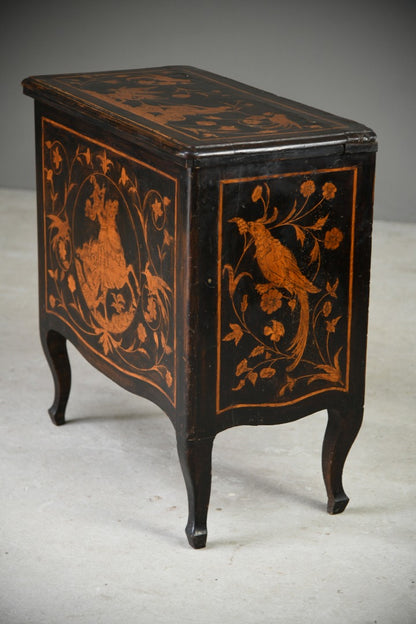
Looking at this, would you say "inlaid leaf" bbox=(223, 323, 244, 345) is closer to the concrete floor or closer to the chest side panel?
the chest side panel

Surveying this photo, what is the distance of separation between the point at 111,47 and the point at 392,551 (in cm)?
368

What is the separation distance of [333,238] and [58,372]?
3.79 ft

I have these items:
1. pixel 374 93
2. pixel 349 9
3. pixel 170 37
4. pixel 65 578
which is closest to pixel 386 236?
pixel 374 93

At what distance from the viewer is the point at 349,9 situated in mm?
5613

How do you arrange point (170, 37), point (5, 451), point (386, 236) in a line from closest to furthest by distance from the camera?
point (5, 451)
point (386, 236)
point (170, 37)

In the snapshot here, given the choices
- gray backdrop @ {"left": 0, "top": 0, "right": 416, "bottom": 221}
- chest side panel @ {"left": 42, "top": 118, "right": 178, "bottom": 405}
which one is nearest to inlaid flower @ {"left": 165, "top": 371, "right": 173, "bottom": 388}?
chest side panel @ {"left": 42, "top": 118, "right": 178, "bottom": 405}

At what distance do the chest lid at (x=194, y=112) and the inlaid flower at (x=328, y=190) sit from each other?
0.10 meters

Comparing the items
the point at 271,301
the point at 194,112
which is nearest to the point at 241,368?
the point at 271,301

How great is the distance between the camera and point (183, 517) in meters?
3.18

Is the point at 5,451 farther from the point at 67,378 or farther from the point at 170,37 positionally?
the point at 170,37

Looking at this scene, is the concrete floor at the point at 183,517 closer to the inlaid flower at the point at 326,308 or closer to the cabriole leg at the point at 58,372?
the cabriole leg at the point at 58,372

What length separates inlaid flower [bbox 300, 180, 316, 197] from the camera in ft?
9.27

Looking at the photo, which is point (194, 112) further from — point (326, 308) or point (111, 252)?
point (326, 308)

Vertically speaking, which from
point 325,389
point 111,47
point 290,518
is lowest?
point 290,518
